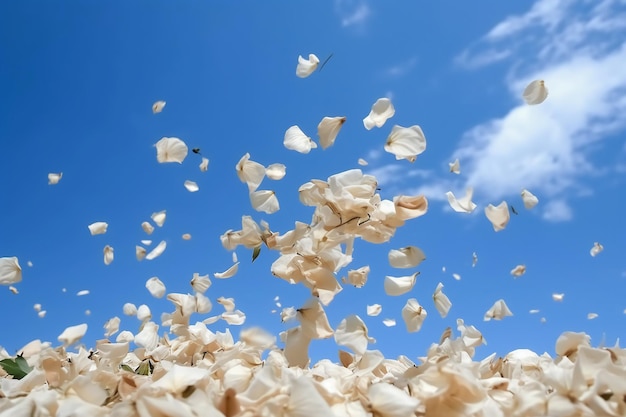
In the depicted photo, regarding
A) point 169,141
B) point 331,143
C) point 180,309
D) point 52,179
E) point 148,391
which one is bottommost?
point 148,391

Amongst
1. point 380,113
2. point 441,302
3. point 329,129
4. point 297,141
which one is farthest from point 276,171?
point 441,302

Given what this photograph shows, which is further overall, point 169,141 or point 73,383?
point 169,141

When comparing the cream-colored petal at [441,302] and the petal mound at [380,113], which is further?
the petal mound at [380,113]

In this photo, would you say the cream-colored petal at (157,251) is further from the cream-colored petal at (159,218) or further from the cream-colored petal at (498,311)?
the cream-colored petal at (498,311)

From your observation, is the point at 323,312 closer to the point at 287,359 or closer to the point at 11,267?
the point at 287,359

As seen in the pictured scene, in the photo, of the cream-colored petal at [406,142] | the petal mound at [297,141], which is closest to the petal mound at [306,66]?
the petal mound at [297,141]

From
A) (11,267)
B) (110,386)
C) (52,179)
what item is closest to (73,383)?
(110,386)

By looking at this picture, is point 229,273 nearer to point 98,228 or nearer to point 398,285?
point 398,285
